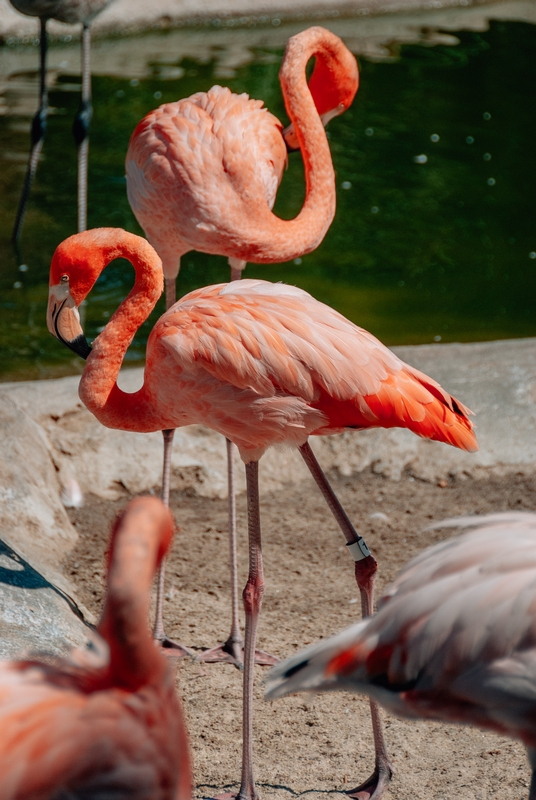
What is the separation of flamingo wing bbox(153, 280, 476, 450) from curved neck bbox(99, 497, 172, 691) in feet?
3.63

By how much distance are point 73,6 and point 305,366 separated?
4183 mm

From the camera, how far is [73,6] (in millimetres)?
5980

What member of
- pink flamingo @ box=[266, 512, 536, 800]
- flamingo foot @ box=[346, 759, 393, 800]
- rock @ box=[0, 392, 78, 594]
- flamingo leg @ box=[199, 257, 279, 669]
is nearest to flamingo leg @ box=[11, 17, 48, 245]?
rock @ box=[0, 392, 78, 594]

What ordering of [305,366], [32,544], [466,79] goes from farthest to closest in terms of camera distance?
1. [466,79]
2. [32,544]
3. [305,366]

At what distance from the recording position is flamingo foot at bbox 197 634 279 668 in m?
3.25

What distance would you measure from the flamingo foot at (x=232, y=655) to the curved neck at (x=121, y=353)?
833 mm

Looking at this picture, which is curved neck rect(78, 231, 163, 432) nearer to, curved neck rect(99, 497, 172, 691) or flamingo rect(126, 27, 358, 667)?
flamingo rect(126, 27, 358, 667)

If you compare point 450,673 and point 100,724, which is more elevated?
point 100,724

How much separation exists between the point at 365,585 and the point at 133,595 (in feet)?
4.75

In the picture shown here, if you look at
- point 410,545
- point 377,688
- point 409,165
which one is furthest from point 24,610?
point 409,165

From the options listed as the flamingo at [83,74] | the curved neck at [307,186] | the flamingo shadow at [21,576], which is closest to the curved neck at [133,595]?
the flamingo shadow at [21,576]

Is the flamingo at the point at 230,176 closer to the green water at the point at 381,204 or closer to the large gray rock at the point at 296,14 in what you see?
the green water at the point at 381,204

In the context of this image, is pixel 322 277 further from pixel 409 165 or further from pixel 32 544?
pixel 32 544

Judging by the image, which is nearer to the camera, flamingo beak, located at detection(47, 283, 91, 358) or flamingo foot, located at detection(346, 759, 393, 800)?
flamingo foot, located at detection(346, 759, 393, 800)
